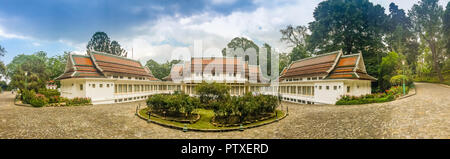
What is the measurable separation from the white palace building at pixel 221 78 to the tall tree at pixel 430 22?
16.1m

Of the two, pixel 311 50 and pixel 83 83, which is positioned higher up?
pixel 311 50

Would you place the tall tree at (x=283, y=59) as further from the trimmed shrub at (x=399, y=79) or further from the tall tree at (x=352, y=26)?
the trimmed shrub at (x=399, y=79)

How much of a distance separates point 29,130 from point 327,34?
39.5 metres

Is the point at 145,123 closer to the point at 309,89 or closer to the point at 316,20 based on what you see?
the point at 309,89

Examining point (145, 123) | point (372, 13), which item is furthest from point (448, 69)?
point (145, 123)

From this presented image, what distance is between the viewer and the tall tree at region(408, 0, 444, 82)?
2555 cm

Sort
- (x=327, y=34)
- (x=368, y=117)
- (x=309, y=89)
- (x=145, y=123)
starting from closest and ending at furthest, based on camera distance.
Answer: (x=368, y=117)
(x=145, y=123)
(x=309, y=89)
(x=327, y=34)

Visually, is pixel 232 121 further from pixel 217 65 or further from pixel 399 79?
pixel 399 79

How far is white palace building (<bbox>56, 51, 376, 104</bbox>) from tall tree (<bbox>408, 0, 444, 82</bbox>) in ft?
52.7

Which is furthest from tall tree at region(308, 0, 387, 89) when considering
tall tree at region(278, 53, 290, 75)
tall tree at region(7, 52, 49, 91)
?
tall tree at region(7, 52, 49, 91)

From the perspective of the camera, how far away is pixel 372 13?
30.2 meters

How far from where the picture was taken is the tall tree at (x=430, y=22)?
25547 mm

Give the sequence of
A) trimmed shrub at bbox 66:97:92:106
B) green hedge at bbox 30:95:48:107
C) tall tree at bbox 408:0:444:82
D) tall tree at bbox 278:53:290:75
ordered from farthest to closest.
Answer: tall tree at bbox 278:53:290:75 → tall tree at bbox 408:0:444:82 → trimmed shrub at bbox 66:97:92:106 → green hedge at bbox 30:95:48:107

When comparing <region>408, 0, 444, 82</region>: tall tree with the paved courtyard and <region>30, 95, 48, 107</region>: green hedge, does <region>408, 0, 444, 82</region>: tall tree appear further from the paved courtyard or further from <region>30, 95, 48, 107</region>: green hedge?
<region>30, 95, 48, 107</region>: green hedge
